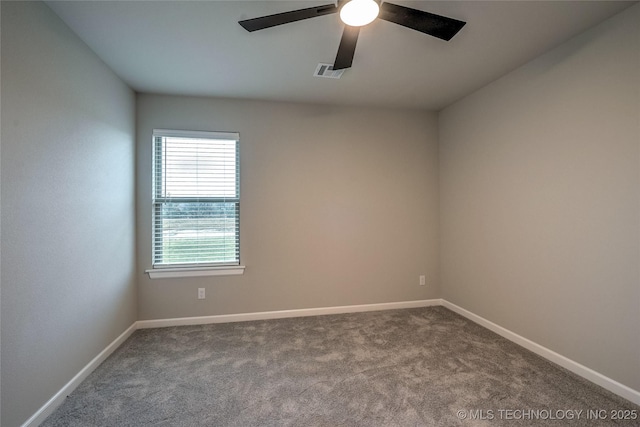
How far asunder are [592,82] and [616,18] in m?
0.39

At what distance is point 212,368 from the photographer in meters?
2.28

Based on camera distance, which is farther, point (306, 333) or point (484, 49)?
A: point (306, 333)

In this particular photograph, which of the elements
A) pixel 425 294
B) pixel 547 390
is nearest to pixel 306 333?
pixel 425 294

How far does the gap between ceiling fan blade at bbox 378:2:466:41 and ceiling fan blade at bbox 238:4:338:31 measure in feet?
0.93

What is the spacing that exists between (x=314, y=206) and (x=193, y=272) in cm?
155

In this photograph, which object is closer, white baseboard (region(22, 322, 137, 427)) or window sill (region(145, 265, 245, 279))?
white baseboard (region(22, 322, 137, 427))

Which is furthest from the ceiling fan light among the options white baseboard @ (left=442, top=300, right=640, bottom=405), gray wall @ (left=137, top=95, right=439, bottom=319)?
white baseboard @ (left=442, top=300, right=640, bottom=405)

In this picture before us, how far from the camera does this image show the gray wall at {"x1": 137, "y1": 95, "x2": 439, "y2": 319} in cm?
316

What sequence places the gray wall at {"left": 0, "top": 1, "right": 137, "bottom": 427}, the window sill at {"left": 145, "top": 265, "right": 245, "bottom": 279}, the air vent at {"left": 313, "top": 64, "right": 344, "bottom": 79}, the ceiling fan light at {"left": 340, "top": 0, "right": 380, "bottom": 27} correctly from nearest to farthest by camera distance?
1. the ceiling fan light at {"left": 340, "top": 0, "right": 380, "bottom": 27}
2. the gray wall at {"left": 0, "top": 1, "right": 137, "bottom": 427}
3. the air vent at {"left": 313, "top": 64, "right": 344, "bottom": 79}
4. the window sill at {"left": 145, "top": 265, "right": 245, "bottom": 279}

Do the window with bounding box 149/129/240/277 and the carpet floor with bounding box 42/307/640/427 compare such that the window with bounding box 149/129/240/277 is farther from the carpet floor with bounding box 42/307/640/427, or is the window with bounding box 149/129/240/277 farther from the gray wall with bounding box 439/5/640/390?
the gray wall with bounding box 439/5/640/390

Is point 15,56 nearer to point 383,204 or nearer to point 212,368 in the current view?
point 212,368

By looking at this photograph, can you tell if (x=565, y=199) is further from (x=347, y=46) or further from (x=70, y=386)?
(x=70, y=386)

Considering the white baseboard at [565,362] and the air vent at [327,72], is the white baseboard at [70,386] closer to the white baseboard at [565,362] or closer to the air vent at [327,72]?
the air vent at [327,72]

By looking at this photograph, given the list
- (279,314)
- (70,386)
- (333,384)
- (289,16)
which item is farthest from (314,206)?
(70,386)
